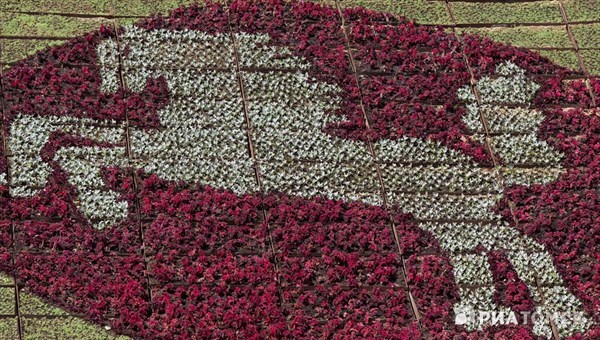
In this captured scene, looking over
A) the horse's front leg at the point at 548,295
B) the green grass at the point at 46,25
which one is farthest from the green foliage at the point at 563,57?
the green grass at the point at 46,25

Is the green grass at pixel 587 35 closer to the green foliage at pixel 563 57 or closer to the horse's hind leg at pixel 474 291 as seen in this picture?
the green foliage at pixel 563 57

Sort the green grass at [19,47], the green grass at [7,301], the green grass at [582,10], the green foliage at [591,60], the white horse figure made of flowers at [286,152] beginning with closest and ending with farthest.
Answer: the green grass at [7,301]
the white horse figure made of flowers at [286,152]
the green grass at [19,47]
the green foliage at [591,60]
the green grass at [582,10]

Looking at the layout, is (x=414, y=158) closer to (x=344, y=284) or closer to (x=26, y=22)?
(x=344, y=284)

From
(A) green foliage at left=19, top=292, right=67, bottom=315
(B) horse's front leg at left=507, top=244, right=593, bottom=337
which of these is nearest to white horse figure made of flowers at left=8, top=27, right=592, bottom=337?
(B) horse's front leg at left=507, top=244, right=593, bottom=337

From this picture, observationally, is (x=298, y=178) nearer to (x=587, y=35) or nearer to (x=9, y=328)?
(x=9, y=328)

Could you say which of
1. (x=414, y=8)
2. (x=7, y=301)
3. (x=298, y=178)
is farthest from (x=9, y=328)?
(x=414, y=8)

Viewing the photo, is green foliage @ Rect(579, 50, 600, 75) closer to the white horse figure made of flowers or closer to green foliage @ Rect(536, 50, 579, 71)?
green foliage @ Rect(536, 50, 579, 71)
